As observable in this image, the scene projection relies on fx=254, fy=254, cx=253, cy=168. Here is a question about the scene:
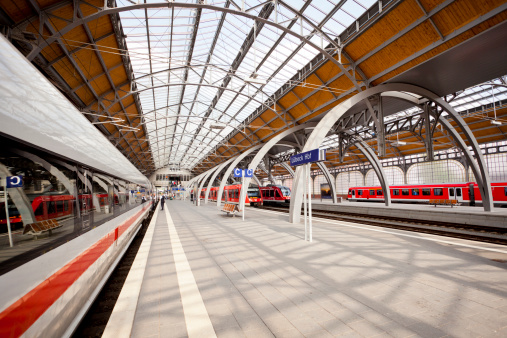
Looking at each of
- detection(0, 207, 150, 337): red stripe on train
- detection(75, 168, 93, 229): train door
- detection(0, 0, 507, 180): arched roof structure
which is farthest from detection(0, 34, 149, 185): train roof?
detection(0, 0, 507, 180): arched roof structure

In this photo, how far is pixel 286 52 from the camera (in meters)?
16.3

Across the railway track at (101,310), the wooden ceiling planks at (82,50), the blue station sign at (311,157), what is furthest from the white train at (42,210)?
the wooden ceiling planks at (82,50)

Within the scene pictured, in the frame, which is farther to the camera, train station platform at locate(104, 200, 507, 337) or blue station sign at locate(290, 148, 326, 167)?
blue station sign at locate(290, 148, 326, 167)

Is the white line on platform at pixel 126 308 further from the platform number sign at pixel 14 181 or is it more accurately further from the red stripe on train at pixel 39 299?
the platform number sign at pixel 14 181

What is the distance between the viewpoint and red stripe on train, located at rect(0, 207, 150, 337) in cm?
204

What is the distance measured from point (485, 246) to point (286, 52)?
1399 cm

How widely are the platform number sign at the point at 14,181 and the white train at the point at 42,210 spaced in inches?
1.9

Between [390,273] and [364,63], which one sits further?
[364,63]

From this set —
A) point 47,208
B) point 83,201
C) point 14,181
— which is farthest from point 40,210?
point 83,201

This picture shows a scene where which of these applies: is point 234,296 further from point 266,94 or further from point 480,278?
point 266,94

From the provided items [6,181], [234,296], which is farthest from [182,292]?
[6,181]

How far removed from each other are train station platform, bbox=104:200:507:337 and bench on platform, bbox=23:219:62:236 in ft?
4.67

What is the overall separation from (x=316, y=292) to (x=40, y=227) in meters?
3.96

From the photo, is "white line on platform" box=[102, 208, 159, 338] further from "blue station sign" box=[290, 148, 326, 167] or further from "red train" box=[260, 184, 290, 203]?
"red train" box=[260, 184, 290, 203]
